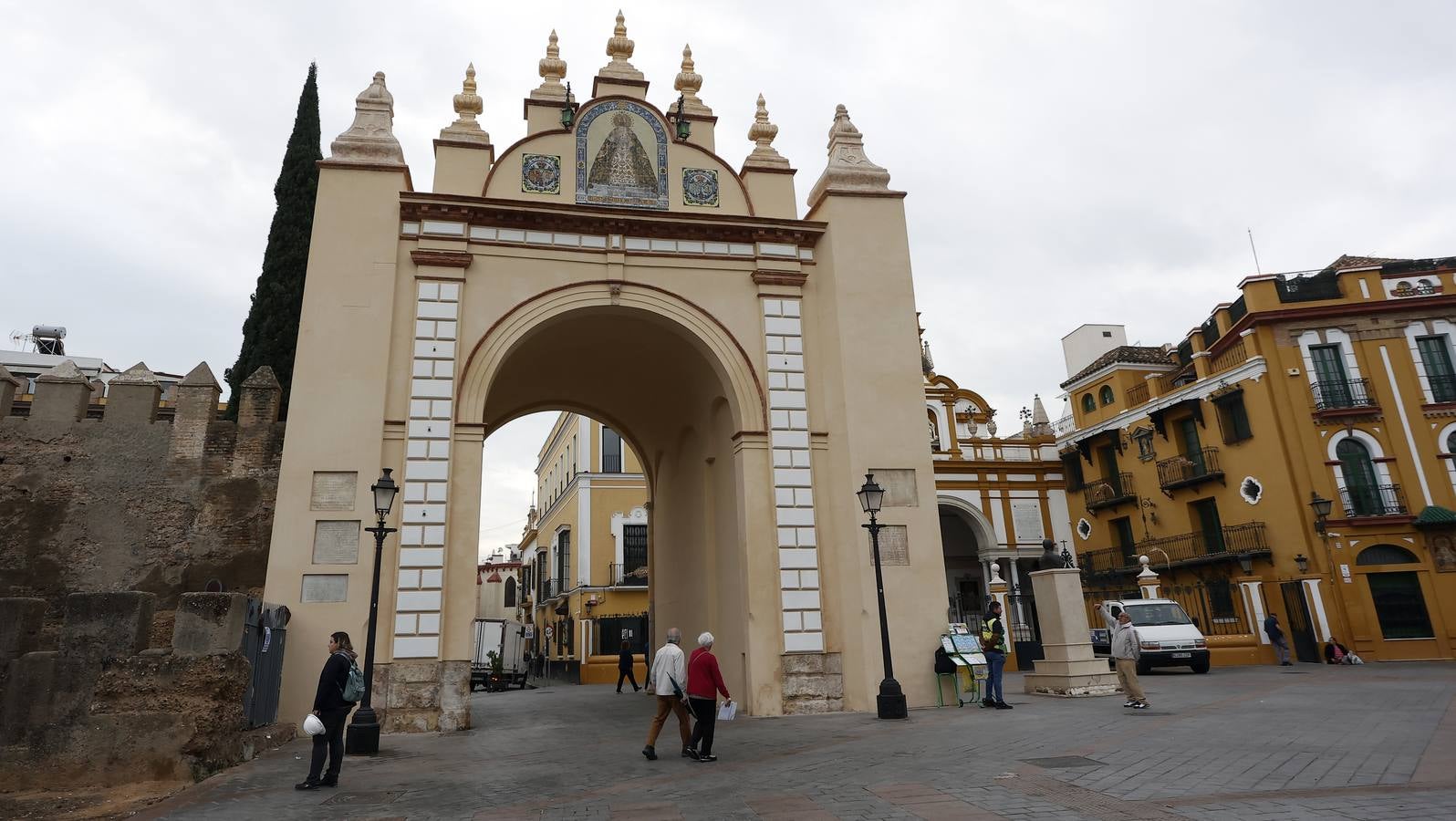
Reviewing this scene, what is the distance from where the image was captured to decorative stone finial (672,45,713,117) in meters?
16.3

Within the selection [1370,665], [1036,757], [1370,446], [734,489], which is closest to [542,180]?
[734,489]

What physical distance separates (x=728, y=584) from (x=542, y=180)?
25.5 ft

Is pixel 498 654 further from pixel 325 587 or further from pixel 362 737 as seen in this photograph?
pixel 362 737

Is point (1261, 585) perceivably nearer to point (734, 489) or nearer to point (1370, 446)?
point (1370, 446)

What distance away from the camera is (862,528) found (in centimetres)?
1393

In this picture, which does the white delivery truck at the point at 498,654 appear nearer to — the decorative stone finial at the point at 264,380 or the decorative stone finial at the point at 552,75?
the decorative stone finial at the point at 264,380

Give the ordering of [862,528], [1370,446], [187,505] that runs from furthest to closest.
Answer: [1370,446] < [862,528] < [187,505]

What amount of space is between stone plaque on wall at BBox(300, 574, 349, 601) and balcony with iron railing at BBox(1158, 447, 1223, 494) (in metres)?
24.3

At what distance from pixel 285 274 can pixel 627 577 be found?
16.9 meters

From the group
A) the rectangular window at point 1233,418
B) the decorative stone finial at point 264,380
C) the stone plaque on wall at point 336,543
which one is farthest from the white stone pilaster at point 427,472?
the rectangular window at point 1233,418

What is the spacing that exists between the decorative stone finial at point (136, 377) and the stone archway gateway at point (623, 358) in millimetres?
3280

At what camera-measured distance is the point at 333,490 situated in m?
12.3

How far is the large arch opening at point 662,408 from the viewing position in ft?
45.9

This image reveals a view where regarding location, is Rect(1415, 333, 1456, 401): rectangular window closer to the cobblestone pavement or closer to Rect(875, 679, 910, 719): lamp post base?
the cobblestone pavement
